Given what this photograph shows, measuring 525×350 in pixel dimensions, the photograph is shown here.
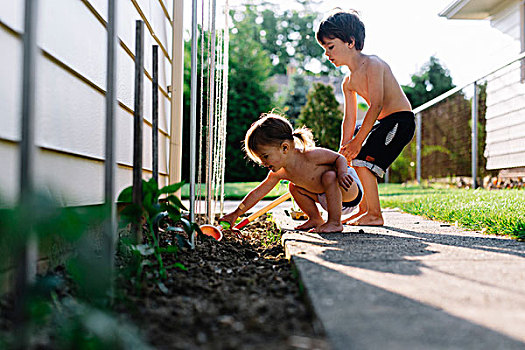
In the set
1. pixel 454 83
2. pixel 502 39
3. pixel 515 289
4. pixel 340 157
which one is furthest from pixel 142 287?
pixel 454 83

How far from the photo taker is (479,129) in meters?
6.87

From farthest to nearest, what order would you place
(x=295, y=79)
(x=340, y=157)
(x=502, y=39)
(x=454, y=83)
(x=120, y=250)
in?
(x=454, y=83), (x=295, y=79), (x=502, y=39), (x=340, y=157), (x=120, y=250)

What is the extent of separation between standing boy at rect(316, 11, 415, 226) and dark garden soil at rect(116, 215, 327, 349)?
1324 mm

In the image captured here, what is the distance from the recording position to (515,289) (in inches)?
49.6

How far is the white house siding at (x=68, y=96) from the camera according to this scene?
4.01 ft

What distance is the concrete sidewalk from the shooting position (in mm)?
920

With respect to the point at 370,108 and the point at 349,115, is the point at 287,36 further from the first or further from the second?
the point at 370,108

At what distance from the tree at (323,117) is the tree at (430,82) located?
31.7ft

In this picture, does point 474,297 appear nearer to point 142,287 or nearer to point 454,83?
point 142,287

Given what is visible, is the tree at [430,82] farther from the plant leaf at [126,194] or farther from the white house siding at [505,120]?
the plant leaf at [126,194]

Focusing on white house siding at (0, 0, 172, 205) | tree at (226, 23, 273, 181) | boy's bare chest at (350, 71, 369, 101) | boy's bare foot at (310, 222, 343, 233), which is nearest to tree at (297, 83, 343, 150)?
A: tree at (226, 23, 273, 181)

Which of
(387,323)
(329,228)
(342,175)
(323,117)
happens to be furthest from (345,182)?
(323,117)

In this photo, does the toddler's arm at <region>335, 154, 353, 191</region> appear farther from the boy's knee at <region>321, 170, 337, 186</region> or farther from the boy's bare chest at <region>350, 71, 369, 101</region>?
the boy's bare chest at <region>350, 71, 369, 101</region>

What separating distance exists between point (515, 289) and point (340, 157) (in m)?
1.47
